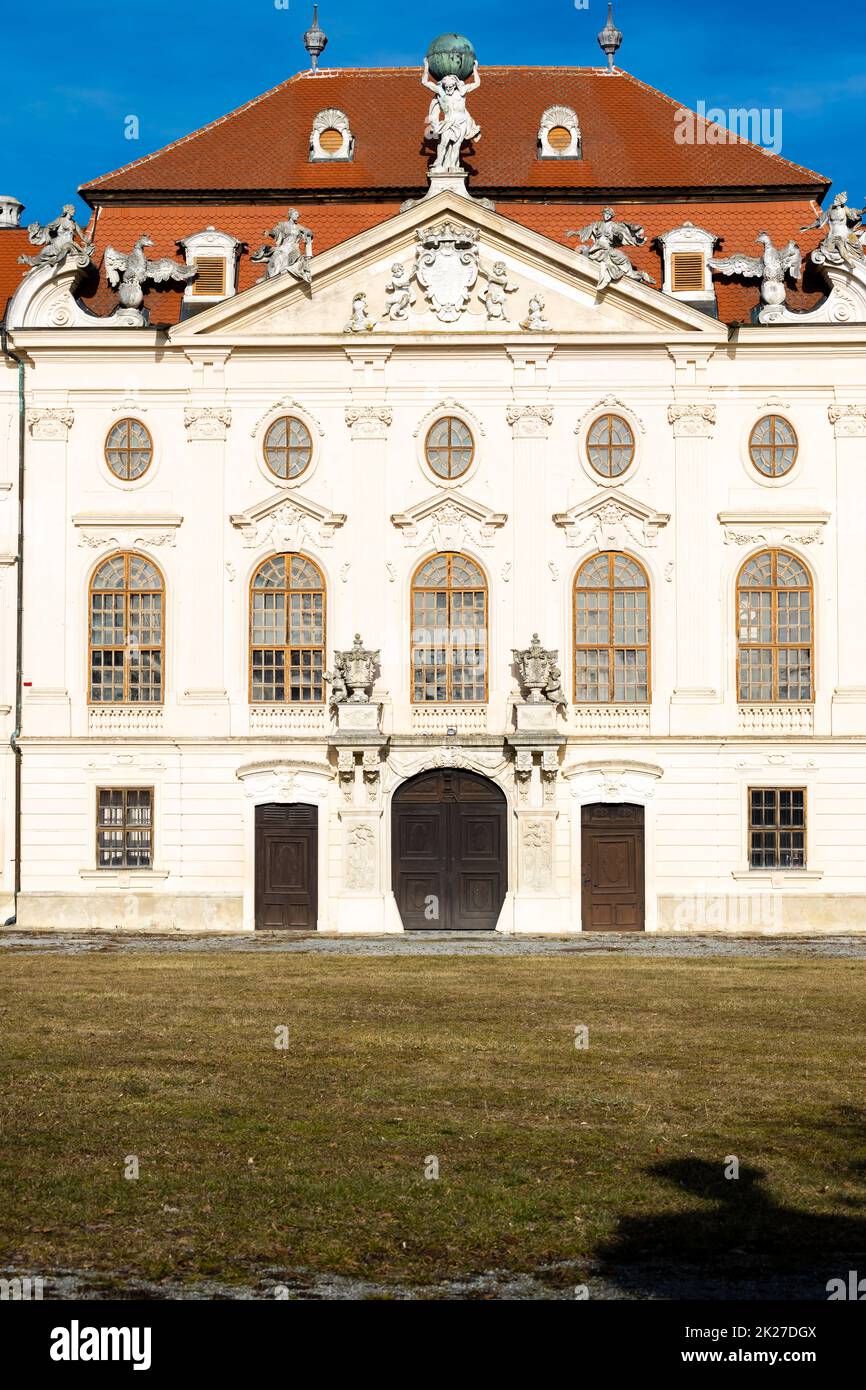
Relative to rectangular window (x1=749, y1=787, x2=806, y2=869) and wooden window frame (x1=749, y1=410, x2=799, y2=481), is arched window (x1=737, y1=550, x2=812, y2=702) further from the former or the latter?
rectangular window (x1=749, y1=787, x2=806, y2=869)

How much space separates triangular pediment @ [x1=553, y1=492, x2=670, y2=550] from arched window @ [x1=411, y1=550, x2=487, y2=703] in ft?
7.20

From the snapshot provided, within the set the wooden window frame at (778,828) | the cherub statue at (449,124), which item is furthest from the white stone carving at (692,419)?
the wooden window frame at (778,828)

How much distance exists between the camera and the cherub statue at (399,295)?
41406 mm

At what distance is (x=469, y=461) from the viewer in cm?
4153

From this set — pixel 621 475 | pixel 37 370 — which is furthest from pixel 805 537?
pixel 37 370

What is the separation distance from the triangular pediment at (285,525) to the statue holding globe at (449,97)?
777cm

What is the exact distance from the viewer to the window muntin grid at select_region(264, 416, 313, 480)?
4166cm

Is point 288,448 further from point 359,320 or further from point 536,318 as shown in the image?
point 536,318

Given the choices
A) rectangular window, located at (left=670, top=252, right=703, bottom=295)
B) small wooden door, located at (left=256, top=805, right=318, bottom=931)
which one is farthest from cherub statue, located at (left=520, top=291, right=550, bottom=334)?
small wooden door, located at (left=256, top=805, right=318, bottom=931)

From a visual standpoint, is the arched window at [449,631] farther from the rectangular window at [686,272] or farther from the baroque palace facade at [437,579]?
the rectangular window at [686,272]

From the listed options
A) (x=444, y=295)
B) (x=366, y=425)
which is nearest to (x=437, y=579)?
(x=366, y=425)

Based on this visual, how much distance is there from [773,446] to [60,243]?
51.4ft

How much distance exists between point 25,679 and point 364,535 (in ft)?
25.5
